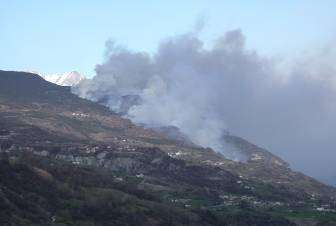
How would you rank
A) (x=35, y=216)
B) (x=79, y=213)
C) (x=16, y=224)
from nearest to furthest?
(x=16, y=224), (x=35, y=216), (x=79, y=213)

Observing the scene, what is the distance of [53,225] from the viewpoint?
172m

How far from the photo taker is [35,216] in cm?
17562

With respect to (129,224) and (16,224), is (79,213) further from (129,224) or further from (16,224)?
(16,224)

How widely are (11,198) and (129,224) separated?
31734 millimetres

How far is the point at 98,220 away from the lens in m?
195

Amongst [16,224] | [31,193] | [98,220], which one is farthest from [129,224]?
[16,224]

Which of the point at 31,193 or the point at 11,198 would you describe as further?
the point at 31,193

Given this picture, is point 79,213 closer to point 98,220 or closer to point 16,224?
point 98,220

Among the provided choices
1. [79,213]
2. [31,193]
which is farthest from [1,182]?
[79,213]

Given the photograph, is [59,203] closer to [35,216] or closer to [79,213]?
[79,213]

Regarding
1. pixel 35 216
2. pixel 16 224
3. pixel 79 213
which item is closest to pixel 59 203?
pixel 79 213

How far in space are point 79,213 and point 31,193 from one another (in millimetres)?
13366

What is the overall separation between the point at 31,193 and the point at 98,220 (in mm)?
18202

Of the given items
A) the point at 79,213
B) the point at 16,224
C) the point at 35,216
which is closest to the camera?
the point at 16,224
